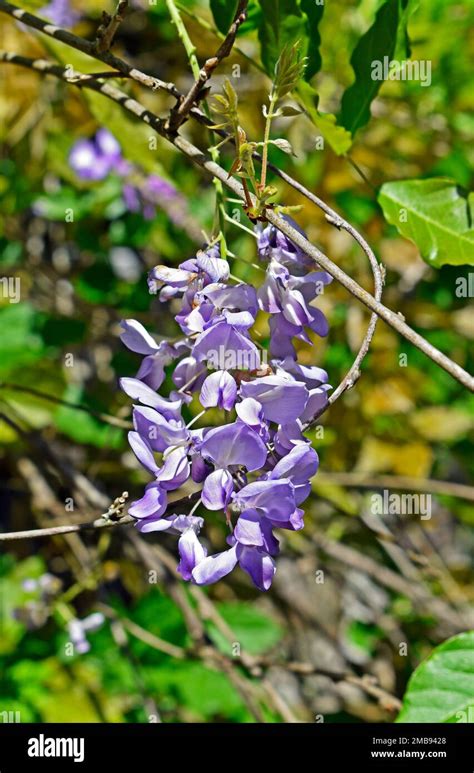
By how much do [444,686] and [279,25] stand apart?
2.52 feet

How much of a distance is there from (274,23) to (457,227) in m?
0.32

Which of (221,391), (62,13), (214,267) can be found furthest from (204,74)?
(62,13)

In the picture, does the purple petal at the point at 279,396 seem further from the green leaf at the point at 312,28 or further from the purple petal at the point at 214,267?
the green leaf at the point at 312,28

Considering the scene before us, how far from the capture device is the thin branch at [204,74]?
0.78 meters

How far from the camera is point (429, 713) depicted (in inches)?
37.3

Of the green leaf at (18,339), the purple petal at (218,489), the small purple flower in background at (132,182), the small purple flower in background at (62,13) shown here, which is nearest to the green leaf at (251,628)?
the green leaf at (18,339)

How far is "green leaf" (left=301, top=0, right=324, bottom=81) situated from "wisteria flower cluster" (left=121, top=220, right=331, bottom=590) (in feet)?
1.10

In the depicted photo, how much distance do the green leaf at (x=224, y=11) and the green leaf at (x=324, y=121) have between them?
0.15 meters

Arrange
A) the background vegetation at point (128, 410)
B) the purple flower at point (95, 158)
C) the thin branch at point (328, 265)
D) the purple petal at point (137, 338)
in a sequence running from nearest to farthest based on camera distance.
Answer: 1. the thin branch at point (328, 265)
2. the purple petal at point (137, 338)
3. the background vegetation at point (128, 410)
4. the purple flower at point (95, 158)

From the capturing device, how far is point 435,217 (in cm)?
104

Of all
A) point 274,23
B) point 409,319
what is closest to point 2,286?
point 409,319

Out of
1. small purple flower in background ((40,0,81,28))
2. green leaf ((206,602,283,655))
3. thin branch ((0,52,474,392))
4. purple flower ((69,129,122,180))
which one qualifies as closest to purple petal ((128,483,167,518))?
thin branch ((0,52,474,392))

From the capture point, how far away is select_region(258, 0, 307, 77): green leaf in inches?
39.1

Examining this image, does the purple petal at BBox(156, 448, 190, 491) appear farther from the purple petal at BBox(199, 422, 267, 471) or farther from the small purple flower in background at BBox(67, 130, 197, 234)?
the small purple flower in background at BBox(67, 130, 197, 234)
